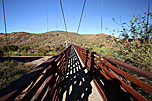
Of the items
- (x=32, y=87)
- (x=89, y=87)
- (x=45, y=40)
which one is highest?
(x=45, y=40)

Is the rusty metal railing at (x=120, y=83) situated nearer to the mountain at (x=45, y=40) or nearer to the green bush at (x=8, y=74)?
the green bush at (x=8, y=74)

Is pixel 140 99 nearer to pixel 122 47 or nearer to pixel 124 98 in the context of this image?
pixel 124 98

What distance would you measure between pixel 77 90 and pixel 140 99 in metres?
1.91

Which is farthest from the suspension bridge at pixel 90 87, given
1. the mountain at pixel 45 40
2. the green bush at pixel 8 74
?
the mountain at pixel 45 40

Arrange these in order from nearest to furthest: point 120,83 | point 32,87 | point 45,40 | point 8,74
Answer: point 32,87 → point 120,83 → point 8,74 → point 45,40

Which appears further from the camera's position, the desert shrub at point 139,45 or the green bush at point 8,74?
the green bush at point 8,74

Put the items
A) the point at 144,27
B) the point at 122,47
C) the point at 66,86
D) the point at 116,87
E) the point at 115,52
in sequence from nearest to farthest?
the point at 116,87 → the point at 144,27 → the point at 66,86 → the point at 122,47 → the point at 115,52

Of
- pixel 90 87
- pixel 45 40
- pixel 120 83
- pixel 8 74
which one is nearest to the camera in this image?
pixel 120 83

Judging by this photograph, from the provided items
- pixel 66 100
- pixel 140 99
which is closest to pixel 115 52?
pixel 66 100

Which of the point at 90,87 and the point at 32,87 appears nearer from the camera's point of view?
the point at 32,87

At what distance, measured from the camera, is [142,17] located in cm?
259

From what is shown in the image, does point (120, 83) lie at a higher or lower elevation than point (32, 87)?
lower

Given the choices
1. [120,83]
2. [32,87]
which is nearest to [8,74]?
[32,87]

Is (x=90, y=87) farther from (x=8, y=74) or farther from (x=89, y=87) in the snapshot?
(x=8, y=74)
